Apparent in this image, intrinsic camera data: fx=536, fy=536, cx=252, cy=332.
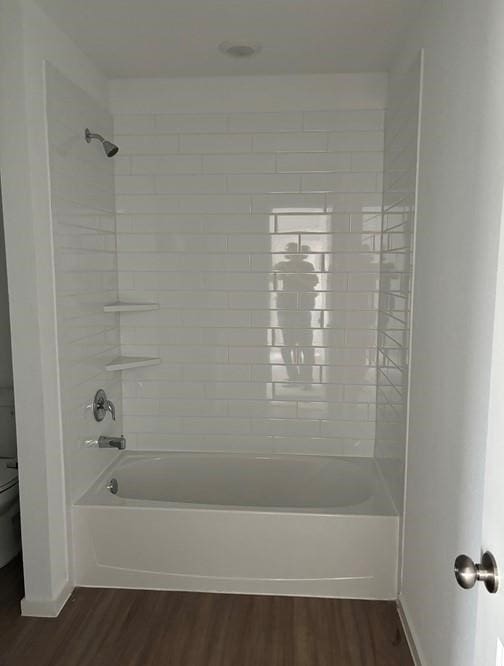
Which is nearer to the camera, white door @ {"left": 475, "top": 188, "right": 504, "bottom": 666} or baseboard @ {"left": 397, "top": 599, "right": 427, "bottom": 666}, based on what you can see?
white door @ {"left": 475, "top": 188, "right": 504, "bottom": 666}

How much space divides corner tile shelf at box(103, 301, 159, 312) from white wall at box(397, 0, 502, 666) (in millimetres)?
1498

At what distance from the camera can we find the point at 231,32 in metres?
2.31

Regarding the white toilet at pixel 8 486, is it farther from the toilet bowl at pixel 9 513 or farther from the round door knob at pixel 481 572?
the round door knob at pixel 481 572

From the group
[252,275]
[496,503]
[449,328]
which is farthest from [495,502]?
[252,275]

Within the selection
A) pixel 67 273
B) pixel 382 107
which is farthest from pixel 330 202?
pixel 67 273

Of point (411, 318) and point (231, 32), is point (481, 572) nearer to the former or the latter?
point (411, 318)

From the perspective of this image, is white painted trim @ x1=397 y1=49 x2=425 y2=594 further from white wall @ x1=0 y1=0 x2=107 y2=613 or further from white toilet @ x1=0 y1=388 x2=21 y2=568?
white toilet @ x1=0 y1=388 x2=21 y2=568

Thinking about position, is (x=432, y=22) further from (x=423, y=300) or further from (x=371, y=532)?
(x=371, y=532)

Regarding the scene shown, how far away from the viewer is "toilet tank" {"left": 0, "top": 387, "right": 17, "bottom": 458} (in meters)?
2.92

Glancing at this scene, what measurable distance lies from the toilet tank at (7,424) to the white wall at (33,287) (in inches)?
29.5

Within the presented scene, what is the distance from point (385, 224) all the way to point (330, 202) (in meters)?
0.33

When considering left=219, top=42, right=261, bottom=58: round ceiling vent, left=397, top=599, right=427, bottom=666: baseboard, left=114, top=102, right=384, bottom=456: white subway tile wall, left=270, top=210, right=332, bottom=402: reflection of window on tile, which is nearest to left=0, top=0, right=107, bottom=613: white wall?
left=219, top=42, right=261, bottom=58: round ceiling vent

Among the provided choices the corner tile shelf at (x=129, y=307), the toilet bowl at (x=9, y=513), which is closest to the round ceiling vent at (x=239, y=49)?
the corner tile shelf at (x=129, y=307)

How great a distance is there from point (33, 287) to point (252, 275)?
49.8 inches
